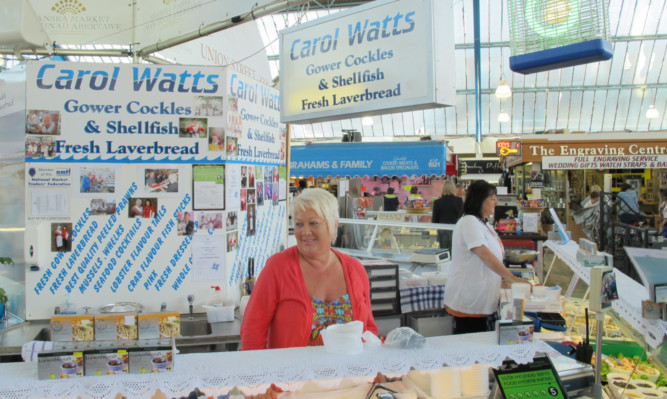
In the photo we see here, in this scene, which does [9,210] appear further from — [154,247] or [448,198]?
[448,198]

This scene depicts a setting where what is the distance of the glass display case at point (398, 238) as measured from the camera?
609 cm

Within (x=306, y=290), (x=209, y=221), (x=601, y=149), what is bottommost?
(x=306, y=290)

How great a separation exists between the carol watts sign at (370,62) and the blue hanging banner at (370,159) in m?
4.78

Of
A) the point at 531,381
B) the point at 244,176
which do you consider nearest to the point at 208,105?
the point at 244,176

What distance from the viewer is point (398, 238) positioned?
6215mm

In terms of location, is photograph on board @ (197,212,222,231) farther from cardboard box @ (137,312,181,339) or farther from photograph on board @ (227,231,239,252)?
cardboard box @ (137,312,181,339)

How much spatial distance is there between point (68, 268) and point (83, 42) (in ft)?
8.05

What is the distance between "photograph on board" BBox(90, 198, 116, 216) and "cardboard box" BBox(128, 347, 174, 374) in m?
2.18

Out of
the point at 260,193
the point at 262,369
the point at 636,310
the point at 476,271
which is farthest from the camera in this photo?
the point at 260,193

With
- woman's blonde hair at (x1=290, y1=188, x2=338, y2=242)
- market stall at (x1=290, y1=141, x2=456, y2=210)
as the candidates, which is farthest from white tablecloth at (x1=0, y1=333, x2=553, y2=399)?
market stall at (x1=290, y1=141, x2=456, y2=210)

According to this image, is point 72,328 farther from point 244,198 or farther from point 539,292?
point 539,292

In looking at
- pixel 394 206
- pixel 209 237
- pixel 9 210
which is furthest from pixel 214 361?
pixel 394 206

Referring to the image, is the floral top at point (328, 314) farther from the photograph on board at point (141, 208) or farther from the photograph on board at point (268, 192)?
the photograph on board at point (268, 192)

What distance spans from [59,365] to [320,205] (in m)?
1.21
